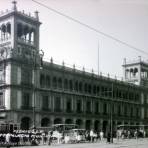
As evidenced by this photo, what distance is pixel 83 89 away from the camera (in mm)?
61531

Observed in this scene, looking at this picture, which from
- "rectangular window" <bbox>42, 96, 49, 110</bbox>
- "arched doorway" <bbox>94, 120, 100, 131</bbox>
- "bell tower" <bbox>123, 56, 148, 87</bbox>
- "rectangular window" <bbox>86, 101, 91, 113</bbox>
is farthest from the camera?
"bell tower" <bbox>123, 56, 148, 87</bbox>

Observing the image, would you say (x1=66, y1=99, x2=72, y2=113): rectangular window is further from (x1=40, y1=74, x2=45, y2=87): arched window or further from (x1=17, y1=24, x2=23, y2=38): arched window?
(x1=17, y1=24, x2=23, y2=38): arched window

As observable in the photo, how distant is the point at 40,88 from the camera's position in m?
51.2

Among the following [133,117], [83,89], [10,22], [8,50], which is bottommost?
[133,117]

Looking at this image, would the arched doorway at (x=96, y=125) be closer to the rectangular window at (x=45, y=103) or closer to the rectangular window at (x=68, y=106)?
the rectangular window at (x=68, y=106)

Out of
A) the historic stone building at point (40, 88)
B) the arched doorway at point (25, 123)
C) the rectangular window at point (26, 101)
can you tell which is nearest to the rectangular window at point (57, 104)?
the historic stone building at point (40, 88)

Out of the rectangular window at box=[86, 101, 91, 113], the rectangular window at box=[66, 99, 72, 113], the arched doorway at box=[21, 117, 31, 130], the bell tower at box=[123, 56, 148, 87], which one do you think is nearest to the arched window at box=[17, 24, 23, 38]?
the arched doorway at box=[21, 117, 31, 130]

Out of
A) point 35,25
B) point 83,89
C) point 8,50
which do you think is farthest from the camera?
point 83,89

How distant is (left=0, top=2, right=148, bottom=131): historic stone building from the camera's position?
4703 cm

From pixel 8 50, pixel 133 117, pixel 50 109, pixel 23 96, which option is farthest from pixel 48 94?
pixel 133 117

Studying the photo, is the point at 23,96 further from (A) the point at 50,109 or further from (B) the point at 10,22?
(B) the point at 10,22

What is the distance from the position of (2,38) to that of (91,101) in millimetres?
19931

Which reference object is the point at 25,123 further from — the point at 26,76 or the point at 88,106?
the point at 88,106

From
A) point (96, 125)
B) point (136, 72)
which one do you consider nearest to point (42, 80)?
point (96, 125)
